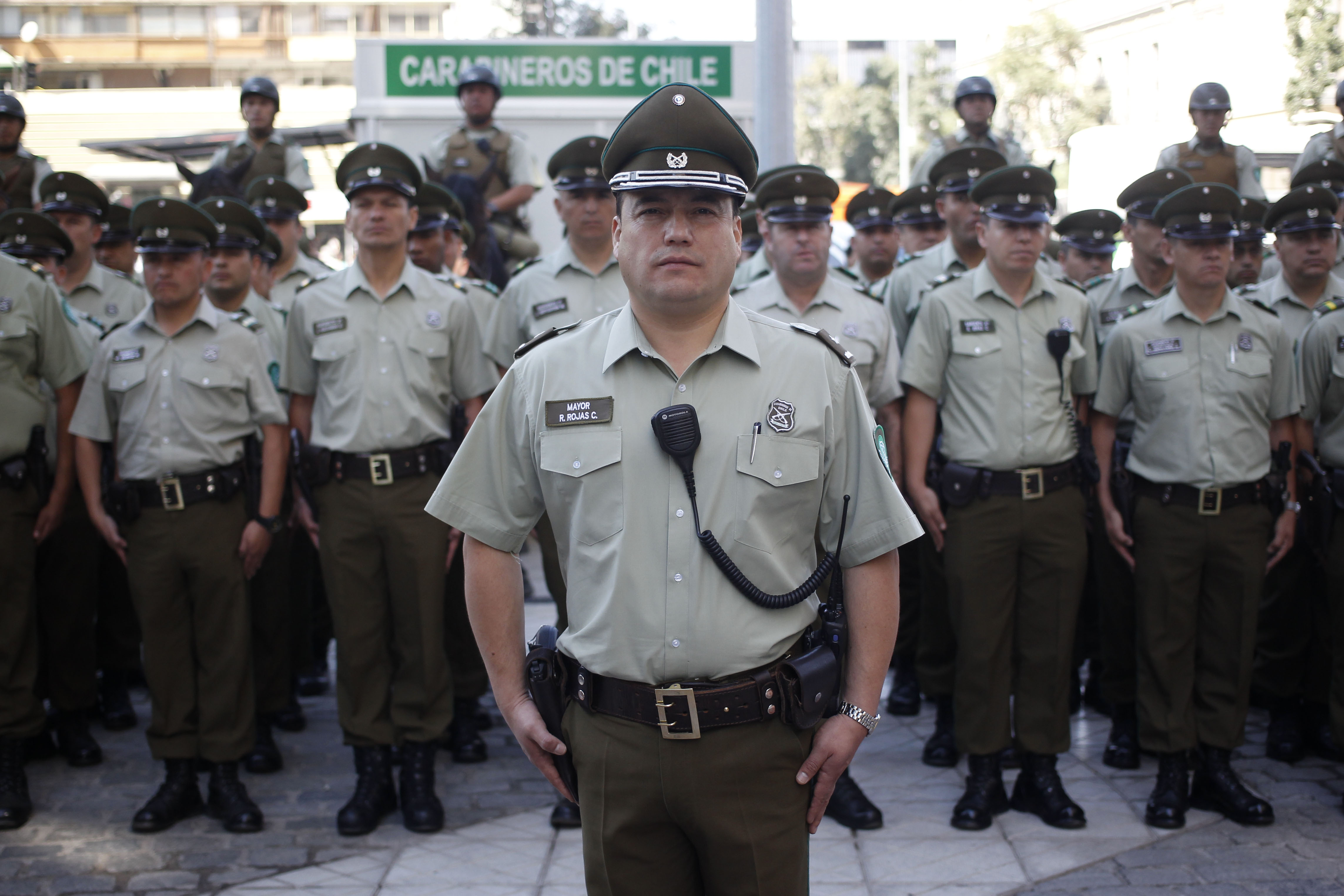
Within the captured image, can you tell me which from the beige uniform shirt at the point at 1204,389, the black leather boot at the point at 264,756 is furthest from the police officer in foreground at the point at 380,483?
the beige uniform shirt at the point at 1204,389

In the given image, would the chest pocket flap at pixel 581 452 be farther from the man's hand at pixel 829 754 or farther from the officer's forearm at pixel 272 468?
the officer's forearm at pixel 272 468

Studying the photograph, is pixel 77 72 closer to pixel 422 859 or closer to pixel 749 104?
pixel 749 104

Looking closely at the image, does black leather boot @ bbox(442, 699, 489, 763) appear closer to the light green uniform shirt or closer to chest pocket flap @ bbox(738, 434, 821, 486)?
chest pocket flap @ bbox(738, 434, 821, 486)

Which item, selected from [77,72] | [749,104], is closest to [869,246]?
[749,104]

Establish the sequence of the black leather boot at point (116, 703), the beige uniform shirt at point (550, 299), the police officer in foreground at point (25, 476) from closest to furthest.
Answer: the police officer in foreground at point (25, 476) < the beige uniform shirt at point (550, 299) < the black leather boot at point (116, 703)

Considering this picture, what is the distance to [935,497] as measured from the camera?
4.89m

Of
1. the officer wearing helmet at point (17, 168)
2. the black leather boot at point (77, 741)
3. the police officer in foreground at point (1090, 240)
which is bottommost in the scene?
the black leather boot at point (77, 741)

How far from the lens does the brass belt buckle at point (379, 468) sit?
4.79 meters

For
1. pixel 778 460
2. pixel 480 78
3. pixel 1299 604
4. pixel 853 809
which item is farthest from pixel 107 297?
pixel 1299 604

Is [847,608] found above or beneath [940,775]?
above

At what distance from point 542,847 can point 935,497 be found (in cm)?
204

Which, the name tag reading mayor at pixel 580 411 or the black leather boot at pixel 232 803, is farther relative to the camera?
the black leather boot at pixel 232 803

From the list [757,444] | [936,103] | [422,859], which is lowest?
[422,859]

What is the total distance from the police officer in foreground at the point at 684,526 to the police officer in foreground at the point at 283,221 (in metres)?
5.15
